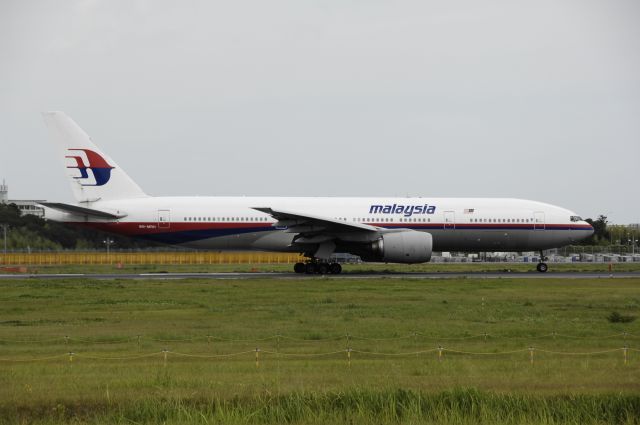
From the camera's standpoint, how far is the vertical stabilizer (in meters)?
44.0

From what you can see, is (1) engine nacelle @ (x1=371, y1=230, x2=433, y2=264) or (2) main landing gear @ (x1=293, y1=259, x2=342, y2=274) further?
(2) main landing gear @ (x1=293, y1=259, x2=342, y2=274)

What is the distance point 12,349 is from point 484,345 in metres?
10.7

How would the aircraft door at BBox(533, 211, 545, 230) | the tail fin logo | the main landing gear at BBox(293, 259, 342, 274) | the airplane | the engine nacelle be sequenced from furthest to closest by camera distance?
the aircraft door at BBox(533, 211, 545, 230) → the tail fin logo → the main landing gear at BBox(293, 259, 342, 274) → the airplane → the engine nacelle

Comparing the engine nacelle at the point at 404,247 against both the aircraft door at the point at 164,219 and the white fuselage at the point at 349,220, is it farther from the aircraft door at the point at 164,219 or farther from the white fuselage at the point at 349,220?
the aircraft door at the point at 164,219

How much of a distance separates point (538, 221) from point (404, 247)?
9.60 m

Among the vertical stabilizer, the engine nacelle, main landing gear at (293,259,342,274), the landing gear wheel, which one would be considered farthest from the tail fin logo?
the engine nacelle

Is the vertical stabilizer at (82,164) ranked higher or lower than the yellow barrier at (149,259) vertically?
higher

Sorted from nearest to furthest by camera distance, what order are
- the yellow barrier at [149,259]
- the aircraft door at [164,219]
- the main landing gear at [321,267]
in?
the aircraft door at [164,219] < the main landing gear at [321,267] < the yellow barrier at [149,259]

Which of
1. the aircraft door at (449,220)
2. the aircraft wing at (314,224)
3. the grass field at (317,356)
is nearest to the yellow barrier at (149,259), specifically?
the aircraft door at (449,220)

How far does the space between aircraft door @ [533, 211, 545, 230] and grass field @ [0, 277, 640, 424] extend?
42.9 ft

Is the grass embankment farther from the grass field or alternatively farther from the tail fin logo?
the grass field

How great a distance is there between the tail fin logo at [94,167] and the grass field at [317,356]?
11626 millimetres

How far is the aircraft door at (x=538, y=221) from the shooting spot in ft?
152

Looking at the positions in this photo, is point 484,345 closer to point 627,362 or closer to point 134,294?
point 627,362
